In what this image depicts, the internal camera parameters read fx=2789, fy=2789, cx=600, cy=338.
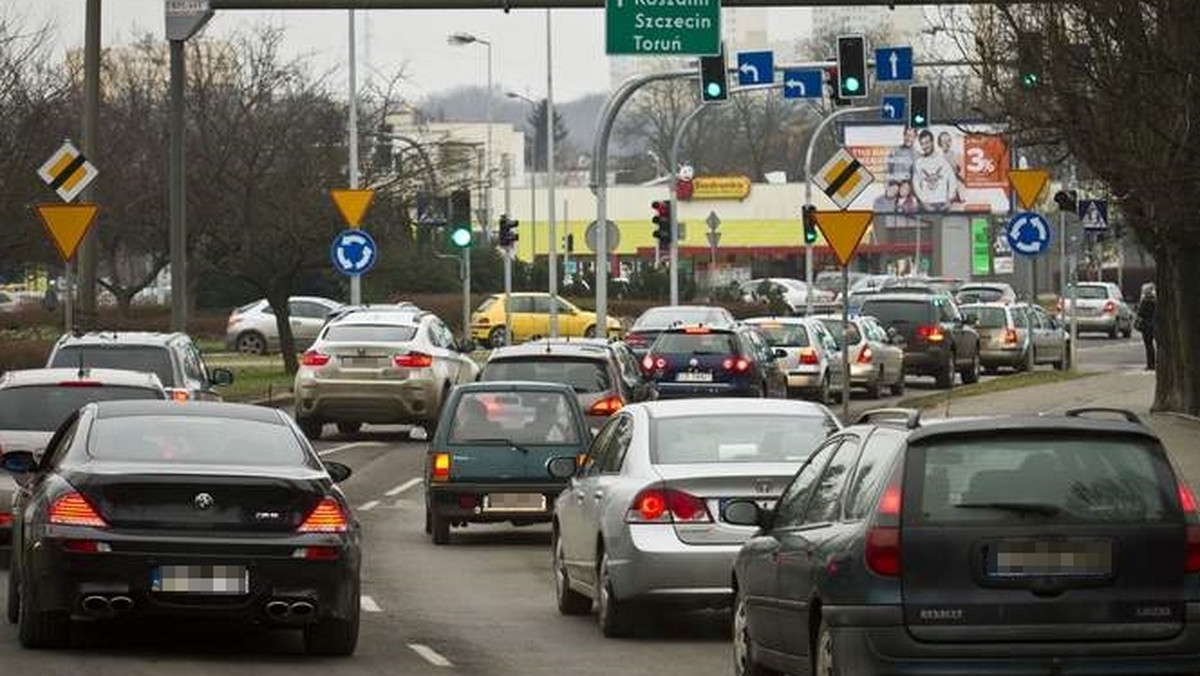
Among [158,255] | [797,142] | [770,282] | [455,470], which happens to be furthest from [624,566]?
[797,142]

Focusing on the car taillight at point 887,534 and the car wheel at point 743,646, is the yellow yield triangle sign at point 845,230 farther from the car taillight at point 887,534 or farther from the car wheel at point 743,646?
the car taillight at point 887,534

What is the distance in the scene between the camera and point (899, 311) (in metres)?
52.4

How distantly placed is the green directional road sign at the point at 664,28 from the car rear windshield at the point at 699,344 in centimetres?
415

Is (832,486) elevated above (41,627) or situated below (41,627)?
above

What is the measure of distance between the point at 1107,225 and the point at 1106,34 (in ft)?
69.7

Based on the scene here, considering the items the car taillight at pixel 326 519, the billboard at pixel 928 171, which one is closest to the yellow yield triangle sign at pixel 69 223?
the car taillight at pixel 326 519

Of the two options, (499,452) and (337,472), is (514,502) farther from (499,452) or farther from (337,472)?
(337,472)

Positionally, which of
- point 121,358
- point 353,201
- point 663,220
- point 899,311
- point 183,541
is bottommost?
point 183,541

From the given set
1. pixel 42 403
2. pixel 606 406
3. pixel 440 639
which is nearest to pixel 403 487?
pixel 606 406

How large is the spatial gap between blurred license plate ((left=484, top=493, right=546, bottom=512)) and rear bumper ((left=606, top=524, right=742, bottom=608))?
7.51 m

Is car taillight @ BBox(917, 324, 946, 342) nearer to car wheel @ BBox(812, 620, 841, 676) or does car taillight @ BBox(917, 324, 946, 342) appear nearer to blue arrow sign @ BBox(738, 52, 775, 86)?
blue arrow sign @ BBox(738, 52, 775, 86)

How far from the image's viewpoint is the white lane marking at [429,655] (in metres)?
15.1

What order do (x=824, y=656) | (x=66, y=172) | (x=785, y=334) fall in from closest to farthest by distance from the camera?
(x=824, y=656) < (x=66, y=172) < (x=785, y=334)

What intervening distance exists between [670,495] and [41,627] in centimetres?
363
